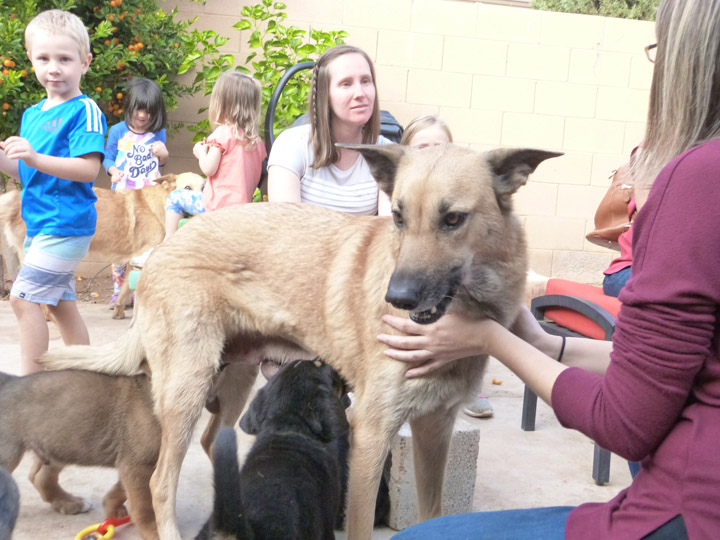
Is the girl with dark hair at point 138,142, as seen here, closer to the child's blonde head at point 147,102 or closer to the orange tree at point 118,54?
the child's blonde head at point 147,102

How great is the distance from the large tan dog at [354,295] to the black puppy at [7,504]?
1.04 meters

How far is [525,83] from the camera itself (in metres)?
7.35

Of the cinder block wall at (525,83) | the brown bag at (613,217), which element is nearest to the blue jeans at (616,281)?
the brown bag at (613,217)

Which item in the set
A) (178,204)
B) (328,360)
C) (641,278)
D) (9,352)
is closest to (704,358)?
(641,278)

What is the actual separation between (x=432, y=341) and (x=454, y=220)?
1.23 feet

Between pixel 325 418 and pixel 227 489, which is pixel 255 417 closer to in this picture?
pixel 325 418

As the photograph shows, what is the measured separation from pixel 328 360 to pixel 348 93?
5.07ft

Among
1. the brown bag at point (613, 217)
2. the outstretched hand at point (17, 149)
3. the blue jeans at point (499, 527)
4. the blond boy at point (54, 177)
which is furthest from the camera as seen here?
the brown bag at point (613, 217)

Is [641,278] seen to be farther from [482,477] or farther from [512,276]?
[482,477]

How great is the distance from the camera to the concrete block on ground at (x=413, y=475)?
2787 millimetres

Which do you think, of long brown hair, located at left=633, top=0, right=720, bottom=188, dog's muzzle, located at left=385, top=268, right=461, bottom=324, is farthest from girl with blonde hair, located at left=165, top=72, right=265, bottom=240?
long brown hair, located at left=633, top=0, right=720, bottom=188

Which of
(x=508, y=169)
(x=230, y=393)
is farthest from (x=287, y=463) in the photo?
(x=508, y=169)

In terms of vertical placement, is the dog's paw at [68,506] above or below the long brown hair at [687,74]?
below

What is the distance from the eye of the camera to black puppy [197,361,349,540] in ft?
6.18
